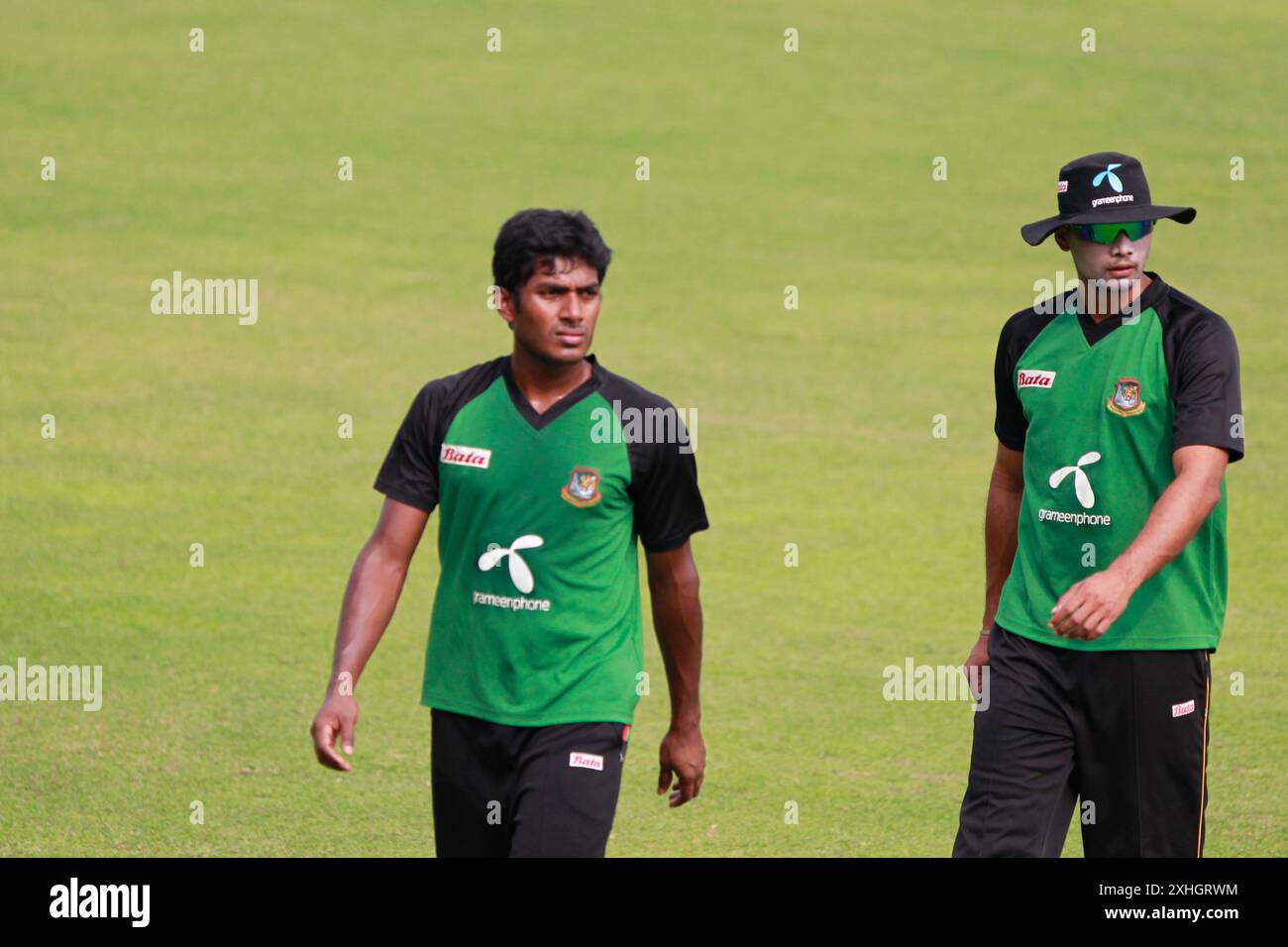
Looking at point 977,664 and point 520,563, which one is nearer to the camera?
point 520,563

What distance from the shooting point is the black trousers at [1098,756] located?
5.84 meters

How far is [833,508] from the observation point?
13492 millimetres

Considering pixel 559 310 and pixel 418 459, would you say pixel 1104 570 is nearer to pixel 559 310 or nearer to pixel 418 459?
pixel 559 310

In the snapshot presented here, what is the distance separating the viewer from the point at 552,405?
18.1 ft

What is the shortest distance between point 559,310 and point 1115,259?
5.90ft

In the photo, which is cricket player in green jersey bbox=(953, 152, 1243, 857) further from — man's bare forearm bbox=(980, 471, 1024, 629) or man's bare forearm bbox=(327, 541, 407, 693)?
man's bare forearm bbox=(327, 541, 407, 693)

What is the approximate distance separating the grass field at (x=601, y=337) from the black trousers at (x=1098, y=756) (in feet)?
7.18

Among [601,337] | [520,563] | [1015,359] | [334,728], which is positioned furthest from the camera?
[601,337]

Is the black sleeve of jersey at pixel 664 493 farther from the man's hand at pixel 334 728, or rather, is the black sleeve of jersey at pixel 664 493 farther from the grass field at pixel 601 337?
the grass field at pixel 601 337

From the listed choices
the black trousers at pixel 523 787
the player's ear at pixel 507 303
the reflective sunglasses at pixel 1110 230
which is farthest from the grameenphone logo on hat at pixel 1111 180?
the black trousers at pixel 523 787

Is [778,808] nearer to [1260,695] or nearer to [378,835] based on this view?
[378,835]

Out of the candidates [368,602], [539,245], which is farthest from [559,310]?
[368,602]

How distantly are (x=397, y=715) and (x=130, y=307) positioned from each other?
9.21m

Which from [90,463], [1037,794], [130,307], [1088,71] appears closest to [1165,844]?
[1037,794]
